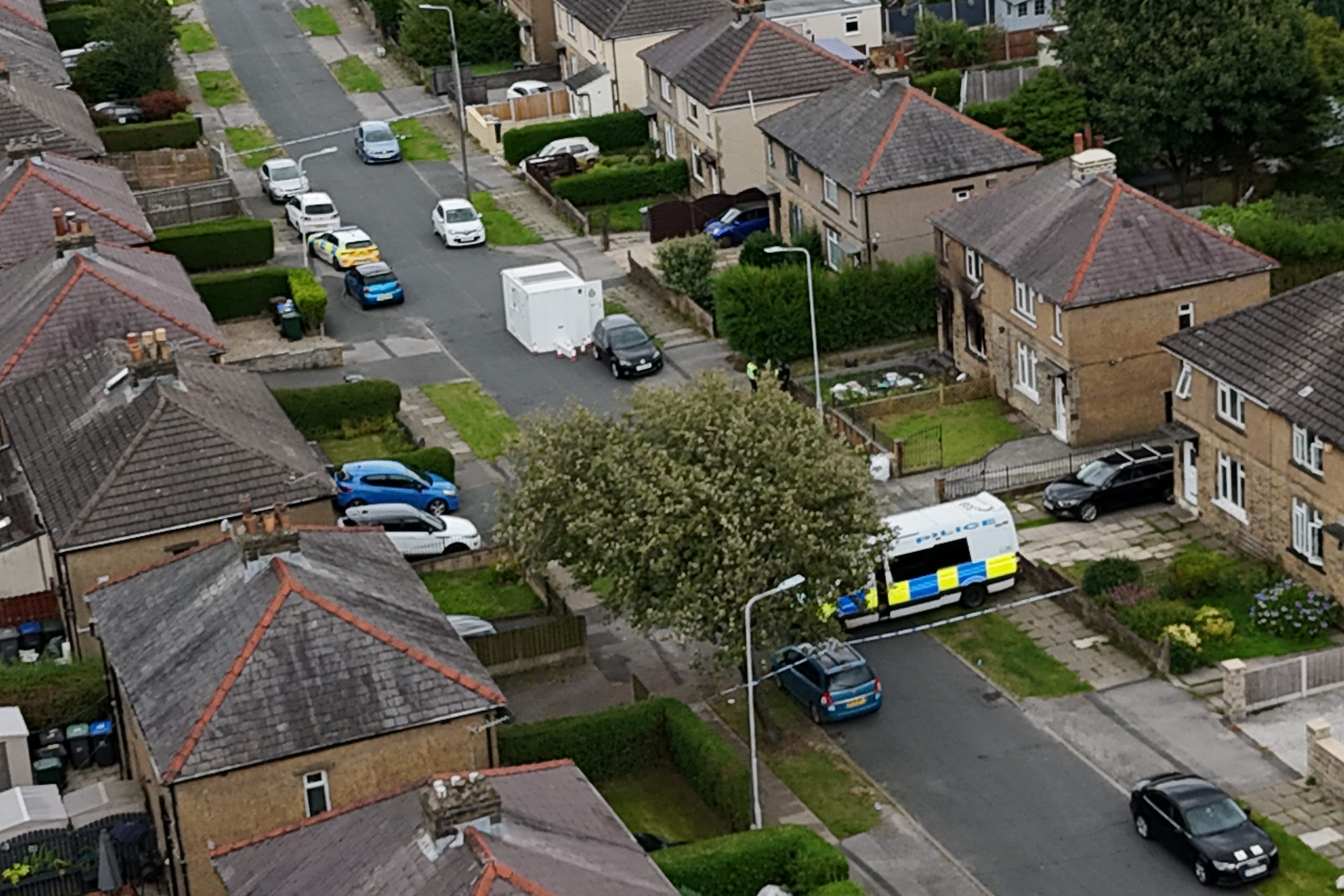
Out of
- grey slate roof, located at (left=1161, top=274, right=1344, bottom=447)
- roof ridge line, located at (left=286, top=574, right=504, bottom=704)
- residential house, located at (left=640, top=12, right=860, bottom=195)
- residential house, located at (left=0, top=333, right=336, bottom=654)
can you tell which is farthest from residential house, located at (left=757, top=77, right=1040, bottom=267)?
roof ridge line, located at (left=286, top=574, right=504, bottom=704)

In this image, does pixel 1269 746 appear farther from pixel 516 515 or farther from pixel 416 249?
pixel 416 249

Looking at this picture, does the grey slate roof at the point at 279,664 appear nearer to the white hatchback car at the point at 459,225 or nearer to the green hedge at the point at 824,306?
the green hedge at the point at 824,306

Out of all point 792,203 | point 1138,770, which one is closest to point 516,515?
point 1138,770

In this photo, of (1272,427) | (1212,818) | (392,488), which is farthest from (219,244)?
(1212,818)

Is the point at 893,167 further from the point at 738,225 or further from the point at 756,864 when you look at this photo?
the point at 756,864

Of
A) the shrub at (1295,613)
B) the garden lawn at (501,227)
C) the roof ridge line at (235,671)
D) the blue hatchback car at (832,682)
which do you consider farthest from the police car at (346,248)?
the shrub at (1295,613)
